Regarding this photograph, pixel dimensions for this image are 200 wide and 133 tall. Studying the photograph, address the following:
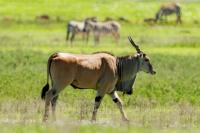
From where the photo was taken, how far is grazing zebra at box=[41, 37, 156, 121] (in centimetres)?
1772

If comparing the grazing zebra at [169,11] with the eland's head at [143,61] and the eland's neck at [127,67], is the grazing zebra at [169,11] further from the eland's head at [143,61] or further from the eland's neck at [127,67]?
the eland's neck at [127,67]

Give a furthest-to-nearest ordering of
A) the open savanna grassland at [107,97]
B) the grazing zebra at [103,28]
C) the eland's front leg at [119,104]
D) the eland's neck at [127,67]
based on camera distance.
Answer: the grazing zebra at [103,28]
the eland's neck at [127,67]
the eland's front leg at [119,104]
the open savanna grassland at [107,97]

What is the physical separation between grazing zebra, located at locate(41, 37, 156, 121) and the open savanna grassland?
2.12 ft

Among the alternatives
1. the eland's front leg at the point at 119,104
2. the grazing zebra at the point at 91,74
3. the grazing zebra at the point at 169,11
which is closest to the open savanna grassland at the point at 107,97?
the eland's front leg at the point at 119,104

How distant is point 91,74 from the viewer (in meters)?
18.2

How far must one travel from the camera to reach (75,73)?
707 inches

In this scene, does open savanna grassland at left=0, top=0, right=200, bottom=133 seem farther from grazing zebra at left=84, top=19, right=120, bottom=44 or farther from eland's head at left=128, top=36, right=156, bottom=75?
eland's head at left=128, top=36, right=156, bottom=75

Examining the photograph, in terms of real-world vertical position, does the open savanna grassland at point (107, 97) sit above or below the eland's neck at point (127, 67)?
below

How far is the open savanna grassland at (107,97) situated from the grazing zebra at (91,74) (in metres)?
0.65

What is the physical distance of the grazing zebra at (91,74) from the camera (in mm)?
17719

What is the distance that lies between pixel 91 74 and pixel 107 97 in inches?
177

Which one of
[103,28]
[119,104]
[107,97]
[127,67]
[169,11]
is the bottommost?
[169,11]

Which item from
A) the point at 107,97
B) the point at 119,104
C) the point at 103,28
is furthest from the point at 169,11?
the point at 119,104

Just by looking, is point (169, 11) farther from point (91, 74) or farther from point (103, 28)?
point (91, 74)
